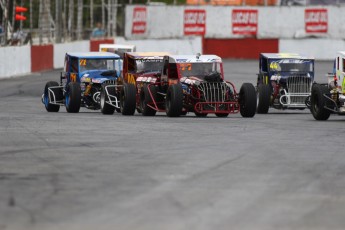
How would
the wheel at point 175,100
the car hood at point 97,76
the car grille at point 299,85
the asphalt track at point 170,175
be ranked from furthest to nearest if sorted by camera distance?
1. the car grille at point 299,85
2. the car hood at point 97,76
3. the wheel at point 175,100
4. the asphalt track at point 170,175

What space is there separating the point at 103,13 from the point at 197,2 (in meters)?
5.51

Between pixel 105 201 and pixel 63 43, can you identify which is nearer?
pixel 105 201

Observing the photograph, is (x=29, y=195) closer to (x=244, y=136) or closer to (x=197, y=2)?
(x=244, y=136)

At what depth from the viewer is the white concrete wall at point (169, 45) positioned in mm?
60750

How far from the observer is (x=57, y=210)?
34.1 feet

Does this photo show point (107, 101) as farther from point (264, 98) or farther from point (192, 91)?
point (264, 98)

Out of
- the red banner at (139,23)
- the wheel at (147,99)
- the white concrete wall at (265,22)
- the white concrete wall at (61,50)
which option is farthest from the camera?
the red banner at (139,23)

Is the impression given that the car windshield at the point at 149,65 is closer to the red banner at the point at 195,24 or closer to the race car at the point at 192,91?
the race car at the point at 192,91

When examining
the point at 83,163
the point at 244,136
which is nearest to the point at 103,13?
the point at 244,136

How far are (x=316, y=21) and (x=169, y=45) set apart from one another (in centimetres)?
925

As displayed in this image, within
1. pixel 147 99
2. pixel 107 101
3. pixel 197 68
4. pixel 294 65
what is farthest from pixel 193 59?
pixel 294 65

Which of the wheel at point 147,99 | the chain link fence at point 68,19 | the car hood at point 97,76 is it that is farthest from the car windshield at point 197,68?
the chain link fence at point 68,19

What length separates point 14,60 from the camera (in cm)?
4438

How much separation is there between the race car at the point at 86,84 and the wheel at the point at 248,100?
132 inches
